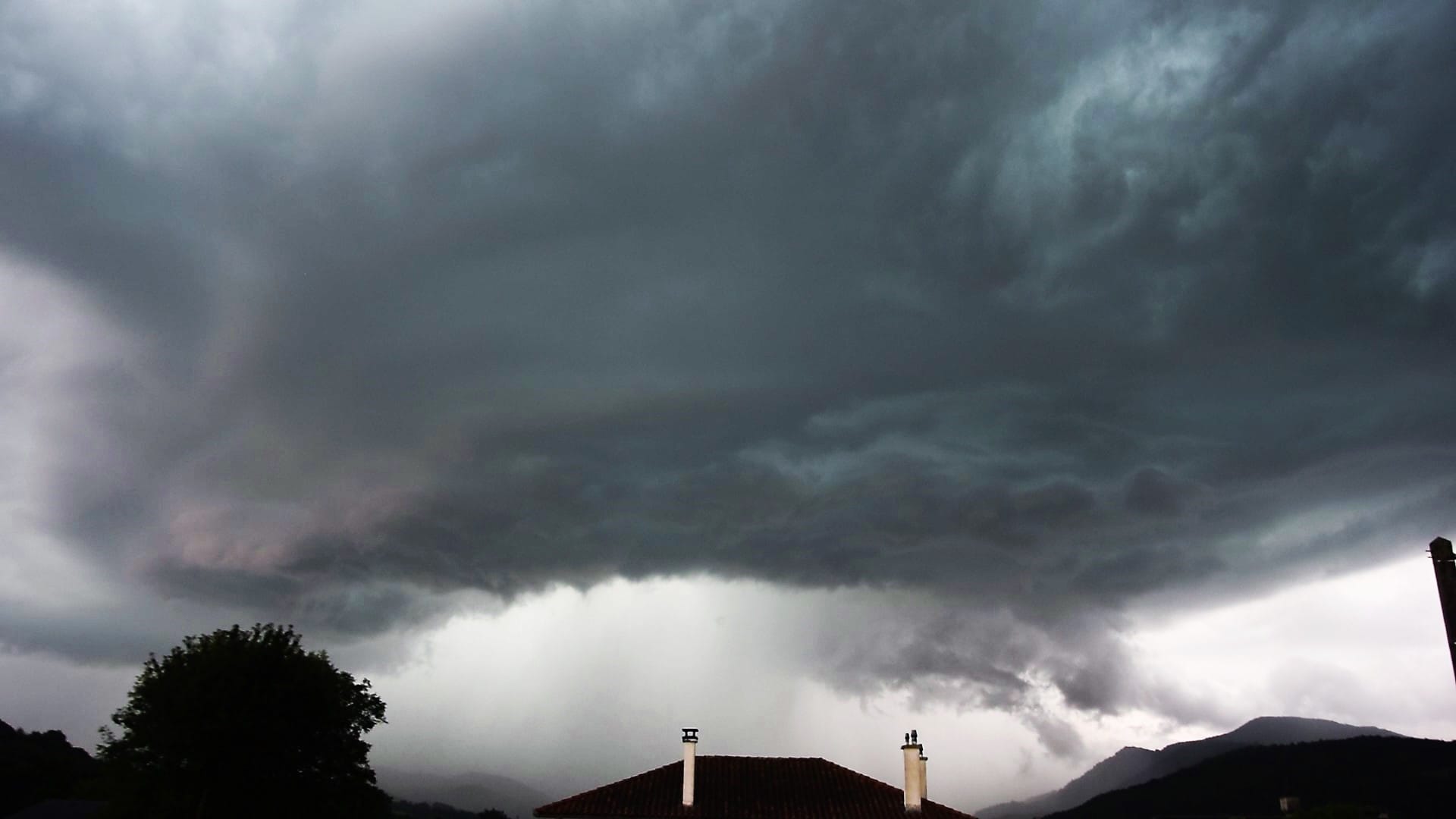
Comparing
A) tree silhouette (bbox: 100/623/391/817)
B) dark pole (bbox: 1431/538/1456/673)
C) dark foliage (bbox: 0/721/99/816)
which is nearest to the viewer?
dark pole (bbox: 1431/538/1456/673)

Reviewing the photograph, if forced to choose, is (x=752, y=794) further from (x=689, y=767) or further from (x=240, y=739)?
(x=240, y=739)

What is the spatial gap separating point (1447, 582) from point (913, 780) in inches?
1393

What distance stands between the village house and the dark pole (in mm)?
34394

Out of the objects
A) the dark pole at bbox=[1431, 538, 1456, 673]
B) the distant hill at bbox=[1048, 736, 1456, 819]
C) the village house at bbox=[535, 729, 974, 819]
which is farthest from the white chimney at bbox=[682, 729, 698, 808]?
the distant hill at bbox=[1048, 736, 1456, 819]

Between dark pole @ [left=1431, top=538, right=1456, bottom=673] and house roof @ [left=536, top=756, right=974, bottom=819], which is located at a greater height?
dark pole @ [left=1431, top=538, right=1456, bottom=673]

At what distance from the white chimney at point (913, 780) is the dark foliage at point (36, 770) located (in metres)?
61.1

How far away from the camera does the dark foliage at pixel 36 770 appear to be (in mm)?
98438

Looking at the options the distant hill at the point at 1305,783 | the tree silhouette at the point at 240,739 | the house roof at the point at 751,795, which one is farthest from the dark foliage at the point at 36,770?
the distant hill at the point at 1305,783

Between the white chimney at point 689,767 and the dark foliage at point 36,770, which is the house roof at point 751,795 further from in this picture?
the dark foliage at point 36,770

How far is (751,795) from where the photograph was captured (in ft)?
168

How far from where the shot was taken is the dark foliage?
98.4 metres

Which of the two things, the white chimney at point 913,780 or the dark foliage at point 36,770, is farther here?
the dark foliage at point 36,770

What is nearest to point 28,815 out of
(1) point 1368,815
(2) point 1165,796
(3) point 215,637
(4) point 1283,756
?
(3) point 215,637

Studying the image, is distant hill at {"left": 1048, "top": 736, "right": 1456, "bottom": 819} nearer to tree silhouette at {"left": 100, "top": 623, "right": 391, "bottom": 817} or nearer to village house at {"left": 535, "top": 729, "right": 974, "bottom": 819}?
village house at {"left": 535, "top": 729, "right": 974, "bottom": 819}
